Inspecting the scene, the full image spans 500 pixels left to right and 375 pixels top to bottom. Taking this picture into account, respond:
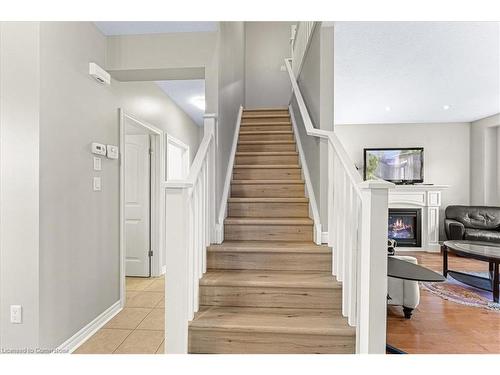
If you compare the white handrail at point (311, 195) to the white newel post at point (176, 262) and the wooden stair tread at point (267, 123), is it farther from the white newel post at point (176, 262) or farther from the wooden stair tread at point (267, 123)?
the white newel post at point (176, 262)

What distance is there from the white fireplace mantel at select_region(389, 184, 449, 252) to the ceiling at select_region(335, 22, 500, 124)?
143 centimetres

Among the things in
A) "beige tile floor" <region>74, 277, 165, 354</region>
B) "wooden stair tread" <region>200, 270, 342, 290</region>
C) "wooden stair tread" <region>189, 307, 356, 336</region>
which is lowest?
"beige tile floor" <region>74, 277, 165, 354</region>

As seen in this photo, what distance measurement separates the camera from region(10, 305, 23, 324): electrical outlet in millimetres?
1925

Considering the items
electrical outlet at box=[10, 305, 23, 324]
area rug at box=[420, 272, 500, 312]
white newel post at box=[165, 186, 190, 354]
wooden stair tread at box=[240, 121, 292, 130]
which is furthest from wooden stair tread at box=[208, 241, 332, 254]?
wooden stair tread at box=[240, 121, 292, 130]

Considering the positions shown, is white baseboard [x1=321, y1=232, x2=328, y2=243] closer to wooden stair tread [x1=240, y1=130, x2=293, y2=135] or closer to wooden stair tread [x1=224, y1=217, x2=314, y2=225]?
wooden stair tread [x1=224, y1=217, x2=314, y2=225]

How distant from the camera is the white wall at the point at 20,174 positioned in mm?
1911

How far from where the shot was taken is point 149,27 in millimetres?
2520

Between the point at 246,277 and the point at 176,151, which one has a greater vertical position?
the point at 176,151

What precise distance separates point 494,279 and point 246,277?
2.96m

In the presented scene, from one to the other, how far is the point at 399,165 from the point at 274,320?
18.2 feet

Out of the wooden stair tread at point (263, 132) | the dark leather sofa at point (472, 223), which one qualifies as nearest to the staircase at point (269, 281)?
the wooden stair tread at point (263, 132)

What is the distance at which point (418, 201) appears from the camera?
19.9 feet
